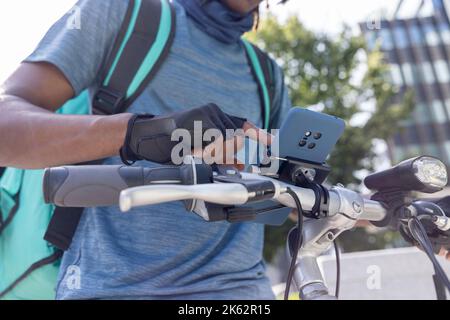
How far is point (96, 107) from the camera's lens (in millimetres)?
1694

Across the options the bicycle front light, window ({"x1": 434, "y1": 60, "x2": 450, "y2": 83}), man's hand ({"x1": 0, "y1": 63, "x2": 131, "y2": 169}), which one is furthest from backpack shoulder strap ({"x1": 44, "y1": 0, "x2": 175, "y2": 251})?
window ({"x1": 434, "y1": 60, "x2": 450, "y2": 83})

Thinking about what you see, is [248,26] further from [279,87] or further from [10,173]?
[10,173]

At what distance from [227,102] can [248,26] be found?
1.39 ft

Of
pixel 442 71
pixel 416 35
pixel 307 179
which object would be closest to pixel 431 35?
pixel 416 35

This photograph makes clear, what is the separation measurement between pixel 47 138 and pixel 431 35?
4144cm

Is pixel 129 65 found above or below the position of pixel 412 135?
below

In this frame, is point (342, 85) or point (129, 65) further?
point (342, 85)

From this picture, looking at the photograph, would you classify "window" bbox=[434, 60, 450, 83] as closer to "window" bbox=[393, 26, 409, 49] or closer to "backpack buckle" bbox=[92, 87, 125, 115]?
"window" bbox=[393, 26, 409, 49]

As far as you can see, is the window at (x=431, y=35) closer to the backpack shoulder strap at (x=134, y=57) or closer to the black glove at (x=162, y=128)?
the backpack shoulder strap at (x=134, y=57)

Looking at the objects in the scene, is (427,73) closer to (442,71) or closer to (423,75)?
(423,75)

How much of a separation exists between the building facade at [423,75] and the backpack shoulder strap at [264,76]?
34219 mm

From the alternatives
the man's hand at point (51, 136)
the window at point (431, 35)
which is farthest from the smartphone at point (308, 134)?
the window at point (431, 35)

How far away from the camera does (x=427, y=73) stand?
123 feet

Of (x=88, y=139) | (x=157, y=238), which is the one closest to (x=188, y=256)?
(x=157, y=238)
